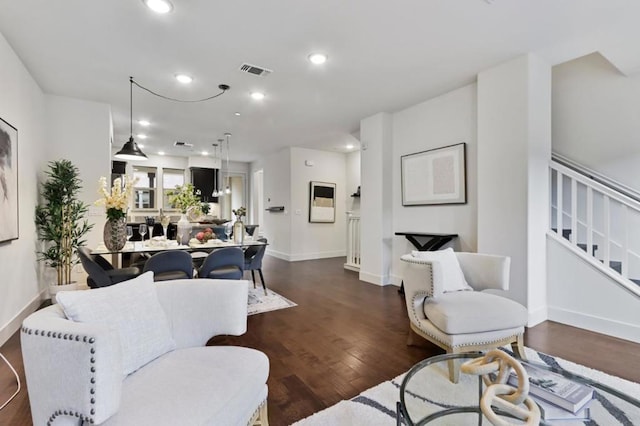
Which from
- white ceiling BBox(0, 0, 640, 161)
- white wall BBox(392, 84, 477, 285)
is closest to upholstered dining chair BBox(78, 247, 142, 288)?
white ceiling BBox(0, 0, 640, 161)

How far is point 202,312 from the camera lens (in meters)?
1.54

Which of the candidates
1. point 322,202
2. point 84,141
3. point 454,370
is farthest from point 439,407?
point 322,202

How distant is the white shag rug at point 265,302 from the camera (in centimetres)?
352

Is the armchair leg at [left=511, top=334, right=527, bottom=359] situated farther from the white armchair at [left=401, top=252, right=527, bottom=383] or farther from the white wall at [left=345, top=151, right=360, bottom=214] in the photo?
the white wall at [left=345, top=151, right=360, bottom=214]

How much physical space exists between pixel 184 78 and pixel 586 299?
4.80 meters

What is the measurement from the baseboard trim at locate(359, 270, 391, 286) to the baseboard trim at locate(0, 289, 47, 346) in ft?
13.7

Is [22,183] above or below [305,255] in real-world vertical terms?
above

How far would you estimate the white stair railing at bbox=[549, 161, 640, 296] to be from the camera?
109 inches

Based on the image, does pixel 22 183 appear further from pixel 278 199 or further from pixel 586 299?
pixel 586 299

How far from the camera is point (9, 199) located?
2.78 m

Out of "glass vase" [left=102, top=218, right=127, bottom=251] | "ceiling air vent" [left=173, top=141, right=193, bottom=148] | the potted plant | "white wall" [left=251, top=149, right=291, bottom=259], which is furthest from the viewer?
"white wall" [left=251, top=149, right=291, bottom=259]

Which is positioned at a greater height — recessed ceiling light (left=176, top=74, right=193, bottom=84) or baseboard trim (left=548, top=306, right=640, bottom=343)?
recessed ceiling light (left=176, top=74, right=193, bottom=84)

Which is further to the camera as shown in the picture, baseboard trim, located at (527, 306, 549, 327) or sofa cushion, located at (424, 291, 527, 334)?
baseboard trim, located at (527, 306, 549, 327)

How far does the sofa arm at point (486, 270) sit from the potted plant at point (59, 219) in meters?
4.44
